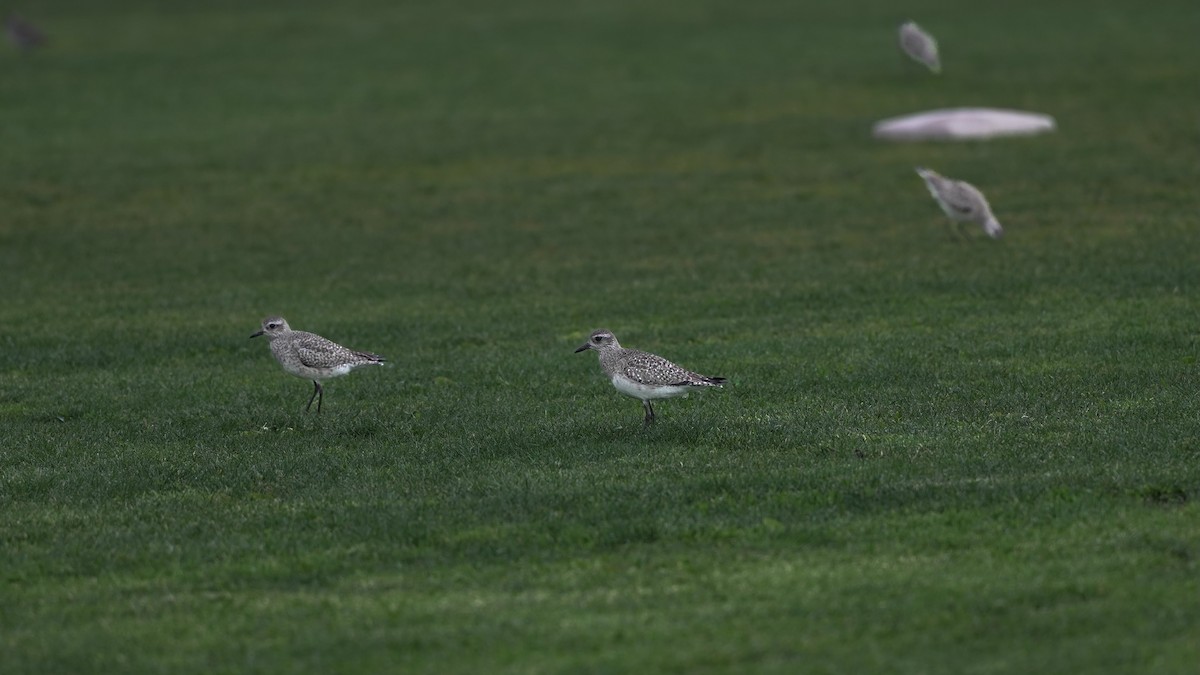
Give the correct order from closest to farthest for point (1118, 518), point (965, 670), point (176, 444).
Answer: point (965, 670), point (1118, 518), point (176, 444)

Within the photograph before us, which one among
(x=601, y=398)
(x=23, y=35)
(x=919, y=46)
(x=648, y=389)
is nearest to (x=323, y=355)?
(x=601, y=398)

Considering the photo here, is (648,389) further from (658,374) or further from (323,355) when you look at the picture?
(323,355)

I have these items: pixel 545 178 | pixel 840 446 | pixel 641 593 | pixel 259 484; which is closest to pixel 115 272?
pixel 545 178

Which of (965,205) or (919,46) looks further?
(919,46)

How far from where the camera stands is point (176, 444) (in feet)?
51.8

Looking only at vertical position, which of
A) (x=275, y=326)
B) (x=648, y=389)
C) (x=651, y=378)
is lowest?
(x=275, y=326)

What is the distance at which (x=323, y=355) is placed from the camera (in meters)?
16.2

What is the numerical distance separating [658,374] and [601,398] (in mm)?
2346

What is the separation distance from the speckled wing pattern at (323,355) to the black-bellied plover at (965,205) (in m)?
12.2

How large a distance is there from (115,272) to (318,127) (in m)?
17.7

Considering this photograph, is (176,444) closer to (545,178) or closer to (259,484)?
(259,484)

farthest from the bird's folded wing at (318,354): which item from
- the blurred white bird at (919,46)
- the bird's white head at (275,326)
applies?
the blurred white bird at (919,46)

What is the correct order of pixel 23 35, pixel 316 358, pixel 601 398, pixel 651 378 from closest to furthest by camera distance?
pixel 651 378 < pixel 316 358 < pixel 601 398 < pixel 23 35

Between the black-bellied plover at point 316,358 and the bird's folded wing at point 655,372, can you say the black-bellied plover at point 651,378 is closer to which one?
the bird's folded wing at point 655,372
